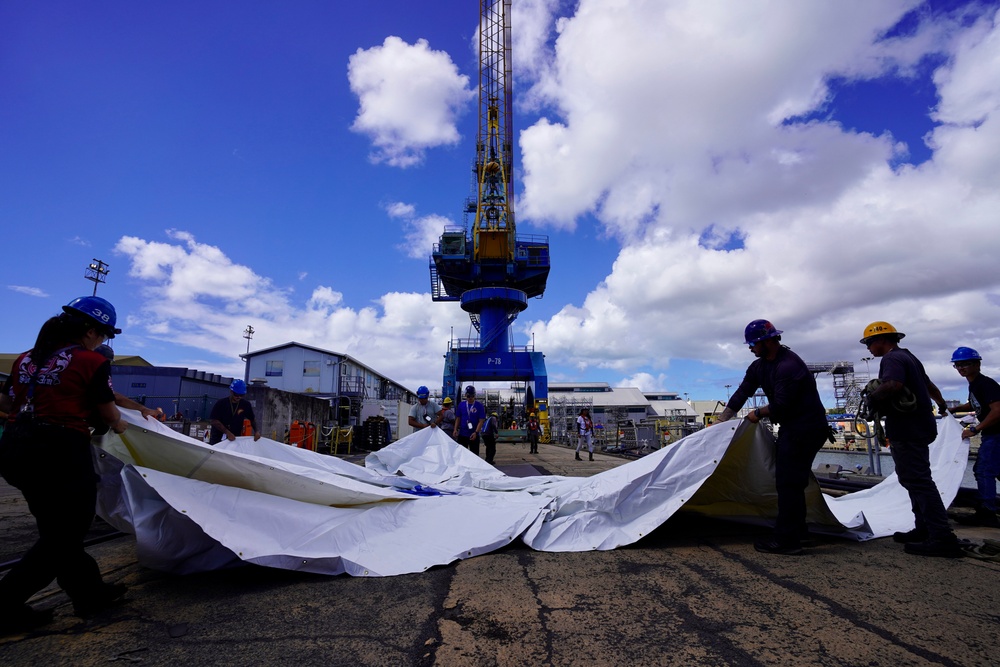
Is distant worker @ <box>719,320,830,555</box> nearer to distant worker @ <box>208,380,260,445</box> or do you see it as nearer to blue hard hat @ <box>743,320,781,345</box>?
blue hard hat @ <box>743,320,781,345</box>

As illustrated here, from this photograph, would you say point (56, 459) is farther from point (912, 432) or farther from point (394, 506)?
point (912, 432)

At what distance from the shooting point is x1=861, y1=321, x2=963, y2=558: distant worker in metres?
3.28

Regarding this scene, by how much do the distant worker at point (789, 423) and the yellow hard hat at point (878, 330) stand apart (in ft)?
2.04

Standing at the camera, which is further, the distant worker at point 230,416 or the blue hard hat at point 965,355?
the distant worker at point 230,416

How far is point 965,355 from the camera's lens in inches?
175

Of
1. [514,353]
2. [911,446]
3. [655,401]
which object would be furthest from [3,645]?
[655,401]

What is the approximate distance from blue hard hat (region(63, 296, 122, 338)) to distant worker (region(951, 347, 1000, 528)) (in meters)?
6.33

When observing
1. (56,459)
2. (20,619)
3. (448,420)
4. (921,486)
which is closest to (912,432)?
(921,486)

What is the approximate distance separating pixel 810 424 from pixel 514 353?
1037 inches

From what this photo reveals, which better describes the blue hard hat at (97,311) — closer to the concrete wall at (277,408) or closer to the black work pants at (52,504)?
the black work pants at (52,504)

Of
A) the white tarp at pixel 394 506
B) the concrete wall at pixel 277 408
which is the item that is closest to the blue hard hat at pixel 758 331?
the white tarp at pixel 394 506

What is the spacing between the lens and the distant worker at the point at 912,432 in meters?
3.28

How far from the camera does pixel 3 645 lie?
208 cm

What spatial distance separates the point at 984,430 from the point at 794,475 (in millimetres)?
2415
